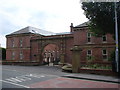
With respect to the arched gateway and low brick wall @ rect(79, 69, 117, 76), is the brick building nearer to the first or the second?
the arched gateway

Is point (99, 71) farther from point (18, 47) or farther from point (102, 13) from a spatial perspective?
point (18, 47)

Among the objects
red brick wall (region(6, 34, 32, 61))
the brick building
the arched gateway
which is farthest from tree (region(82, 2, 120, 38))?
red brick wall (region(6, 34, 32, 61))

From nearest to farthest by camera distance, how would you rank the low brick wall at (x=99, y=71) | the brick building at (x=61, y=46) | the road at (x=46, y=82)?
the road at (x=46, y=82) → the low brick wall at (x=99, y=71) → the brick building at (x=61, y=46)

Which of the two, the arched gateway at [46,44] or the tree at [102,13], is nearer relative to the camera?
the tree at [102,13]

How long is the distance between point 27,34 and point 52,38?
281 inches

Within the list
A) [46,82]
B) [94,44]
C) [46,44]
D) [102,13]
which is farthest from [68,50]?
[46,82]

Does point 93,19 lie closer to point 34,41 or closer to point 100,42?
point 100,42

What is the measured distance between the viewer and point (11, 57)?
36.3 meters

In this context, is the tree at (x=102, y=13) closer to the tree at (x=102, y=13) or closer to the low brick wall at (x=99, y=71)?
the tree at (x=102, y=13)

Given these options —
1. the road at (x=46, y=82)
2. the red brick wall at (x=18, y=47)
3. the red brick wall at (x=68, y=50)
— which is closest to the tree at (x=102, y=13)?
the road at (x=46, y=82)

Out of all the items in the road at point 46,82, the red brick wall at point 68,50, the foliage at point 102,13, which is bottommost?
the road at point 46,82

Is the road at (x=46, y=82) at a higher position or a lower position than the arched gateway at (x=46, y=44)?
lower

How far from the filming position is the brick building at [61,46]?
80.1ft

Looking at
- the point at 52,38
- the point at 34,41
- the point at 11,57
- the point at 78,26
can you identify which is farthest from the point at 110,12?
the point at 11,57
